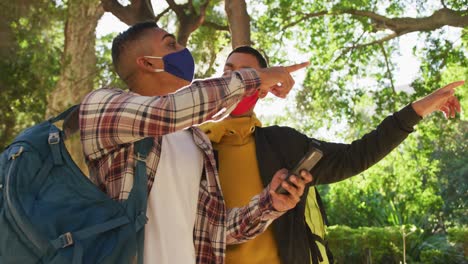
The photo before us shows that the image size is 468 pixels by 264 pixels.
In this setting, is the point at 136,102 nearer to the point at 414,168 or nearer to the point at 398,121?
the point at 398,121

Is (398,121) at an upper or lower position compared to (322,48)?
lower

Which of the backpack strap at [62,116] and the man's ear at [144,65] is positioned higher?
the man's ear at [144,65]

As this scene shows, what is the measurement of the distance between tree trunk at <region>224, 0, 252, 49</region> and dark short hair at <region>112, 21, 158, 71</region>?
439cm

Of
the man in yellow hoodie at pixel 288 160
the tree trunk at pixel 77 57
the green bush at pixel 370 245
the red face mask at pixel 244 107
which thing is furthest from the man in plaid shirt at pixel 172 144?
the green bush at pixel 370 245

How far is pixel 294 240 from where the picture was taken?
2998 millimetres

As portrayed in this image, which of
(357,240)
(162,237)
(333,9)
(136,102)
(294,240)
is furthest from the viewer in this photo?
(357,240)

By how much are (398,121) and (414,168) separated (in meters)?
11.0

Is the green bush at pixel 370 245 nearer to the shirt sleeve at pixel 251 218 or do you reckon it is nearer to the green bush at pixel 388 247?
the green bush at pixel 388 247

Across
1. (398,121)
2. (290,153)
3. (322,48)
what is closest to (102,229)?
(290,153)

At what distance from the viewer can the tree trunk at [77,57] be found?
10.6 m

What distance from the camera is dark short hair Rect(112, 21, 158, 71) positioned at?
261cm

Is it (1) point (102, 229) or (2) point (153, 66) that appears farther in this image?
(2) point (153, 66)

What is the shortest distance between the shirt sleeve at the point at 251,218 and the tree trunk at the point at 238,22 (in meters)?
4.46

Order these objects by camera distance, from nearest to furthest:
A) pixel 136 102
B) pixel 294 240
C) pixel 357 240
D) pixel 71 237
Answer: pixel 71 237 < pixel 136 102 < pixel 294 240 < pixel 357 240
